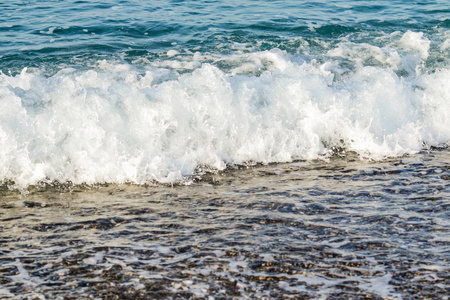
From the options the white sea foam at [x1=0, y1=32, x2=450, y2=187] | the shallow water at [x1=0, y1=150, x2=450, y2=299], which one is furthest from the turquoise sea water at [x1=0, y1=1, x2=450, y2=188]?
the shallow water at [x1=0, y1=150, x2=450, y2=299]

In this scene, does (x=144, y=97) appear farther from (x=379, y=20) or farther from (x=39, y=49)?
(x=379, y=20)

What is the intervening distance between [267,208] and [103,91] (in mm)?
2912

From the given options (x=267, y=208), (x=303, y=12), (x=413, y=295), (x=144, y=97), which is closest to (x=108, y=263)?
(x=267, y=208)

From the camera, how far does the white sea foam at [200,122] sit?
229 inches

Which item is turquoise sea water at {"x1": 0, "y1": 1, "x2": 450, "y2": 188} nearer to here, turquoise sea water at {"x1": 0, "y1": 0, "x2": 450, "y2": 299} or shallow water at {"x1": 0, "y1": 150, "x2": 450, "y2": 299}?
turquoise sea water at {"x1": 0, "y1": 0, "x2": 450, "y2": 299}

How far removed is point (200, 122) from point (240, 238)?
8.57 ft

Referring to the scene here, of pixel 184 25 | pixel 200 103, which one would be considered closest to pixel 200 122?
pixel 200 103

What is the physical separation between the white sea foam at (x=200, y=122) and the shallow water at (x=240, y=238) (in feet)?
1.40

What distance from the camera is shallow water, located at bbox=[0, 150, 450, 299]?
3484mm

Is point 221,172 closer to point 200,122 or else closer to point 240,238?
point 200,122

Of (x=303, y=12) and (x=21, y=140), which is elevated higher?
(x=303, y=12)

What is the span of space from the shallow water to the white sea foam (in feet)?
1.40

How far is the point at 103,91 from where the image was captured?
6543 millimetres

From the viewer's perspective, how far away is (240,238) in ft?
13.6
